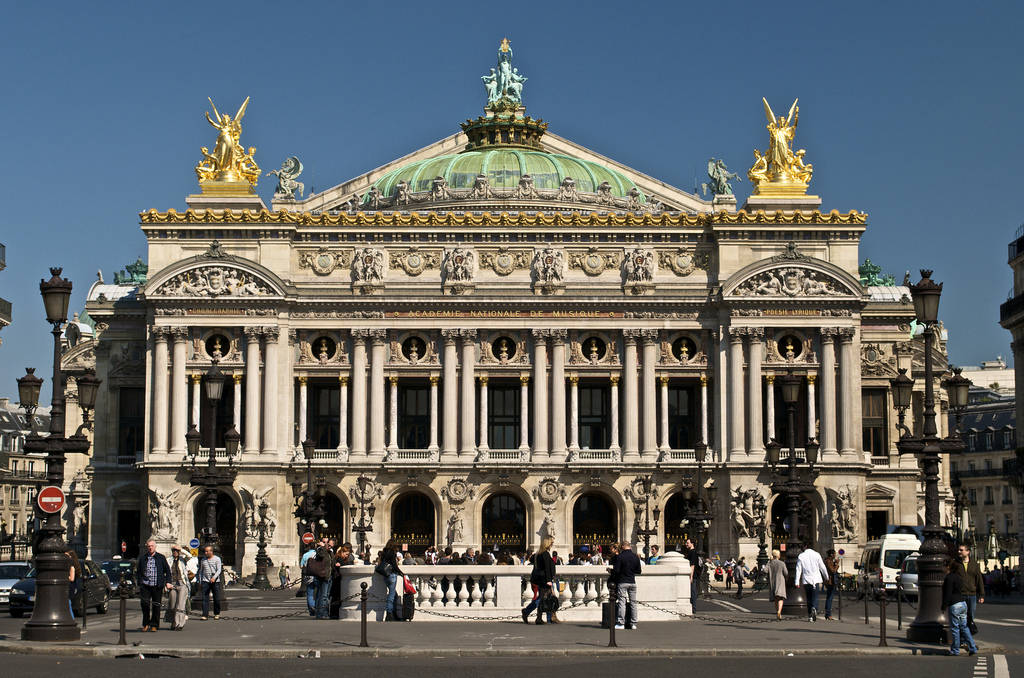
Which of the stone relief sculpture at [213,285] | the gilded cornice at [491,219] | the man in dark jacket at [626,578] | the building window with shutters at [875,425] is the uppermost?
the gilded cornice at [491,219]

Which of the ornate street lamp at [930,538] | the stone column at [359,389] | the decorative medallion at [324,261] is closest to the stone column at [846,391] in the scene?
the stone column at [359,389]

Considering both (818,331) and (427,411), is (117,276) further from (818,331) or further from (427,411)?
(818,331)

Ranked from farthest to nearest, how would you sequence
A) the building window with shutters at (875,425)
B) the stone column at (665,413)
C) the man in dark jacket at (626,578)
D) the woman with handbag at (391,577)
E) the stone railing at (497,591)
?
the building window with shutters at (875,425) → the stone column at (665,413) → the stone railing at (497,591) → the woman with handbag at (391,577) → the man in dark jacket at (626,578)

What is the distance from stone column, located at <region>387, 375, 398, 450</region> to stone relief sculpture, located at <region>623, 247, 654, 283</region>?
43.3ft

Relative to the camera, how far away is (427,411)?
3406 inches

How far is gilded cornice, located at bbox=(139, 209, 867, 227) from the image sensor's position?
8412cm

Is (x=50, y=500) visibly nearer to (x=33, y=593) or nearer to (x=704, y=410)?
(x=33, y=593)

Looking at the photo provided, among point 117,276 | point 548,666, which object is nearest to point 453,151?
point 117,276

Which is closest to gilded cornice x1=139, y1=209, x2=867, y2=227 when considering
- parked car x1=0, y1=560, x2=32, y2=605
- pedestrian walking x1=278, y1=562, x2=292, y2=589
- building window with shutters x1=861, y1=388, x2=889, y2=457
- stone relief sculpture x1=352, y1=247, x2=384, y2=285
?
stone relief sculpture x1=352, y1=247, x2=384, y2=285

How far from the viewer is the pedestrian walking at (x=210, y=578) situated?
45031 mm

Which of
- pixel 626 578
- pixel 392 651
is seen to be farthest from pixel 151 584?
pixel 626 578

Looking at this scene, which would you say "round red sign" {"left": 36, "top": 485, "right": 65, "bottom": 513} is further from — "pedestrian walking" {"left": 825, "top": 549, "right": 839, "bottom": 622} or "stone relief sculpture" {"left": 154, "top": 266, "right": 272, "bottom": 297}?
"stone relief sculpture" {"left": 154, "top": 266, "right": 272, "bottom": 297}

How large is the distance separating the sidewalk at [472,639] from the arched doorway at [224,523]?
122ft

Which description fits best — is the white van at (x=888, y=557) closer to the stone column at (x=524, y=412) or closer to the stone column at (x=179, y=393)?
the stone column at (x=524, y=412)
